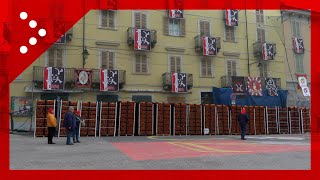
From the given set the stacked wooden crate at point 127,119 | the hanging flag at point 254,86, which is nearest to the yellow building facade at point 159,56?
the hanging flag at point 254,86

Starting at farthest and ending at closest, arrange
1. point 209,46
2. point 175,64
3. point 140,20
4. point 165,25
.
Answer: point 209,46
point 175,64
point 165,25
point 140,20

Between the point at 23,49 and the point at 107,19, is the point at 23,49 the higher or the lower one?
the lower one

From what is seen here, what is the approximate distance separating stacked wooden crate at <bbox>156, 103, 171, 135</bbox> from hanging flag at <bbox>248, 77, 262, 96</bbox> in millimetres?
10162

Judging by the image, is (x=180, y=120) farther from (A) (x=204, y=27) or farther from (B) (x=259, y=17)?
(B) (x=259, y=17)

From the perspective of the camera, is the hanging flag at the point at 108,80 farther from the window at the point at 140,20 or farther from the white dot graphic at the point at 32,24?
the white dot graphic at the point at 32,24

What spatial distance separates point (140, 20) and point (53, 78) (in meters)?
8.43

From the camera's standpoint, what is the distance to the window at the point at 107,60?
2751cm

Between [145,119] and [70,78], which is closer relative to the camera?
[145,119]

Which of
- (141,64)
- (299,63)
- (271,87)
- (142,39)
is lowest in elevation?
(271,87)

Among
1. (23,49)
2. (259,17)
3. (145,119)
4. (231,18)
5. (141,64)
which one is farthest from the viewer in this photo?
(259,17)

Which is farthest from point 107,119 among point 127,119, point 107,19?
point 107,19

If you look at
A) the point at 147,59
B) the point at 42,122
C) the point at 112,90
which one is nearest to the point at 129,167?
the point at 42,122

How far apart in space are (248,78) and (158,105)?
38.4 feet

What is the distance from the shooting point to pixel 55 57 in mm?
26609
